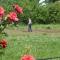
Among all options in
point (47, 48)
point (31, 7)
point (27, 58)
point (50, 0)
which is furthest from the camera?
point (50, 0)

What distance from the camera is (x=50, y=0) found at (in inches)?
2014

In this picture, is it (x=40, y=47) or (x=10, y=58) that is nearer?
(x=10, y=58)

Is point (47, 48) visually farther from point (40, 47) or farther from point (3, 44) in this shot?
point (3, 44)

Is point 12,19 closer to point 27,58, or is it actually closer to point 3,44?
point 3,44

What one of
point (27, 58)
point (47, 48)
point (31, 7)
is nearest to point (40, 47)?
point (47, 48)

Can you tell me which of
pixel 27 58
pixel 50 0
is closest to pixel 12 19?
pixel 27 58

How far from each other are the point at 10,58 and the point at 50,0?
40.1 m

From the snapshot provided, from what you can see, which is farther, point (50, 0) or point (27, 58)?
point (50, 0)

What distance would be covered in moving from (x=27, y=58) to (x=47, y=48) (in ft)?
35.5

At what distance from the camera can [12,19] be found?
5191 mm

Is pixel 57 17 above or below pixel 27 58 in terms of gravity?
below

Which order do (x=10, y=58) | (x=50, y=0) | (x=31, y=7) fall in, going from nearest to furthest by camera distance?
(x=10, y=58), (x=31, y=7), (x=50, y=0)

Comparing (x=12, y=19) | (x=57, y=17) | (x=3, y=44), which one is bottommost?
(x=57, y=17)

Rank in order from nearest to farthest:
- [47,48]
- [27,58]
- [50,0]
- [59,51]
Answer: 1. [27,58]
2. [59,51]
3. [47,48]
4. [50,0]
